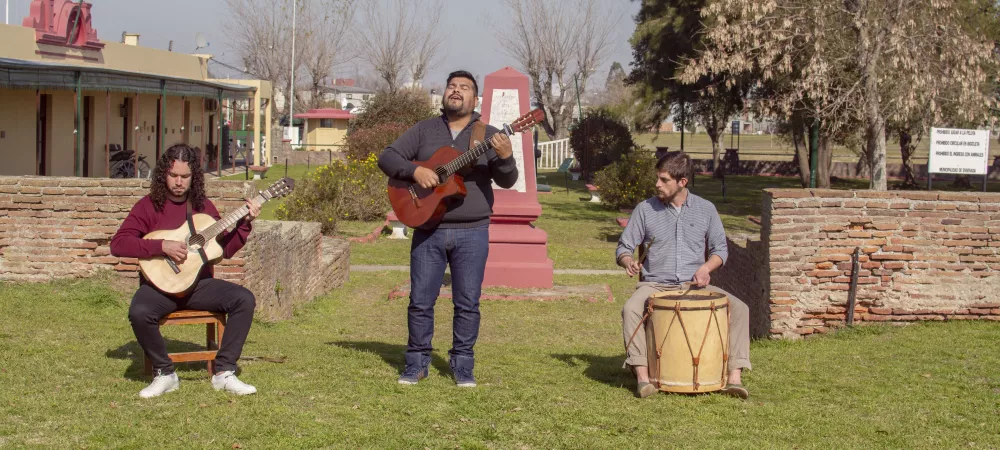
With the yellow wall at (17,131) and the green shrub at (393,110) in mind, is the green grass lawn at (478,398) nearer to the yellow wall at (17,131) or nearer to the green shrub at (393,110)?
the yellow wall at (17,131)

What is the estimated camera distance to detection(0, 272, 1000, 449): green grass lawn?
5.16 m

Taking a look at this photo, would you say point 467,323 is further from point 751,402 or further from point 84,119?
point 84,119

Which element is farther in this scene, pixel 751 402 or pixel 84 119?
pixel 84 119

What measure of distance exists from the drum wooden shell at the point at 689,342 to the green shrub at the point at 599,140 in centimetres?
3196

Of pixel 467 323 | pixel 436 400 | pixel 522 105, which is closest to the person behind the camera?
pixel 436 400

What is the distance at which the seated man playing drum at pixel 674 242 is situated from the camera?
6.50 meters

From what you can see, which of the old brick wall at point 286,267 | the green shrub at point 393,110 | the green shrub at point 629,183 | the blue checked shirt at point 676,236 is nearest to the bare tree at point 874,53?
the green shrub at point 629,183

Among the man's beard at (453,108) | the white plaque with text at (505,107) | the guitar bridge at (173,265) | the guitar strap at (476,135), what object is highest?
the white plaque with text at (505,107)

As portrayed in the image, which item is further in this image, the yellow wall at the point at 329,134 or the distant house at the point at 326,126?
the yellow wall at the point at 329,134

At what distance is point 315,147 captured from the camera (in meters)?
52.7

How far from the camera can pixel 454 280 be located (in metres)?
6.44

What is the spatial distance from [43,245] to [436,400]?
513cm

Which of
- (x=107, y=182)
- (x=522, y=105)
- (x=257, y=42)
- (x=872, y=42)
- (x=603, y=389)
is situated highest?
(x=257, y=42)

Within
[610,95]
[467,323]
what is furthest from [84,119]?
[610,95]
